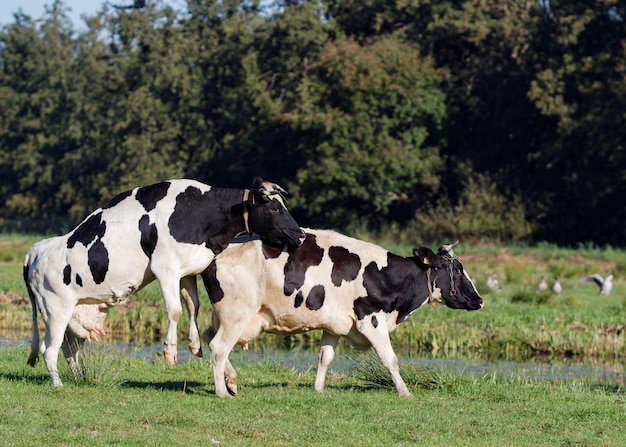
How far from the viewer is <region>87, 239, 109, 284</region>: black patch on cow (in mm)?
12852

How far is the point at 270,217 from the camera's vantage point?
42.8 feet

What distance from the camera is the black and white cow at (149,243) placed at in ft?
41.9

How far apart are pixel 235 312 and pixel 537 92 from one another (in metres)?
40.9

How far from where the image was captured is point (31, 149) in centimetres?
8106

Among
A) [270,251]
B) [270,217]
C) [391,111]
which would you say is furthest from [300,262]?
[391,111]

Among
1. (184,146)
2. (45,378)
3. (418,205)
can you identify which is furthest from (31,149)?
(45,378)

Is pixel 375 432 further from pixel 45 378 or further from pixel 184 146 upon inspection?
pixel 184 146

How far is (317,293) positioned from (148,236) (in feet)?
6.86

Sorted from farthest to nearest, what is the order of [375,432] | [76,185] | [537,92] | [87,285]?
[76,185] → [537,92] → [87,285] → [375,432]

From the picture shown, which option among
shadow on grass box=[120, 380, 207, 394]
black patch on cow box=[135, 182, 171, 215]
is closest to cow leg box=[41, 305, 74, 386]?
shadow on grass box=[120, 380, 207, 394]

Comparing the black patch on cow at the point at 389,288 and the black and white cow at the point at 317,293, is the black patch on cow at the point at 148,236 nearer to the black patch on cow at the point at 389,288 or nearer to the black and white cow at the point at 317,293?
the black and white cow at the point at 317,293

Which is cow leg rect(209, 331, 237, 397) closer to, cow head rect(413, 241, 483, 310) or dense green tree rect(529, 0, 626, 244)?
cow head rect(413, 241, 483, 310)

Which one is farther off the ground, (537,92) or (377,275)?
(537,92)

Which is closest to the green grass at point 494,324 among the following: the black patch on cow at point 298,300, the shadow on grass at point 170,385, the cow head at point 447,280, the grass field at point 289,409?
the grass field at point 289,409
